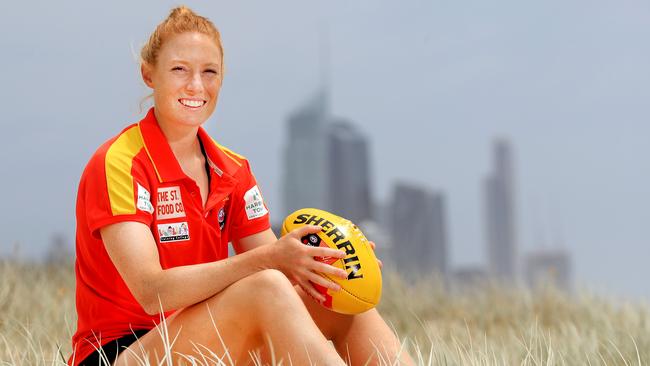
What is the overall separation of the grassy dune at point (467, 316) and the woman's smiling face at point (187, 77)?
1.28 metres

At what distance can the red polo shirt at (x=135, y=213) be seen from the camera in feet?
7.38

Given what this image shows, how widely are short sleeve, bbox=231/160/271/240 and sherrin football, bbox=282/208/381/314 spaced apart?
0.39 metres

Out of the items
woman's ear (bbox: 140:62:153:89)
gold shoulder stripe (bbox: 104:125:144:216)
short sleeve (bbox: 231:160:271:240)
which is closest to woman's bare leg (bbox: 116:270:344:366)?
gold shoulder stripe (bbox: 104:125:144:216)

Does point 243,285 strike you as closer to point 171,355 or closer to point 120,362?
point 171,355

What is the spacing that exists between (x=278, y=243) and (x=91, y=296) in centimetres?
71

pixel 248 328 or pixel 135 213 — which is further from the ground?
pixel 135 213

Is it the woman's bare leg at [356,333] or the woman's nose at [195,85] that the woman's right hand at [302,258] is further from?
the woman's nose at [195,85]

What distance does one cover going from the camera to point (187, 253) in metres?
2.41

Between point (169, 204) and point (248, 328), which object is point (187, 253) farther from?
point (248, 328)

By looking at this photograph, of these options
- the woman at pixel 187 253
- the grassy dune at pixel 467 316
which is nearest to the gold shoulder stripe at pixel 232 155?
the woman at pixel 187 253

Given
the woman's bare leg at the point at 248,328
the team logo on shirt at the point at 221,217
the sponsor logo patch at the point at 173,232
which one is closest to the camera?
the woman's bare leg at the point at 248,328

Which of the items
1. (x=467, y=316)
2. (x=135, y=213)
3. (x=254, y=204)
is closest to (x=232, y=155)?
(x=254, y=204)

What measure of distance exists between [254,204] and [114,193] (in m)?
0.60

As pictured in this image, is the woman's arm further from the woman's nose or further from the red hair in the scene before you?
the red hair
